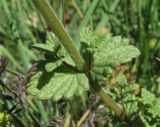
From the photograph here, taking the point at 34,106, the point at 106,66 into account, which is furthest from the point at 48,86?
the point at 34,106

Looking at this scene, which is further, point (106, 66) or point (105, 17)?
point (105, 17)

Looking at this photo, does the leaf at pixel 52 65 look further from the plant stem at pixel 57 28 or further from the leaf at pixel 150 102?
the leaf at pixel 150 102

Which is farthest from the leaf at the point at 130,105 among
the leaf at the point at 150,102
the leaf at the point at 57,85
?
the leaf at the point at 57,85

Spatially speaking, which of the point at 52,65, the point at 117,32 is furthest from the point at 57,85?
the point at 117,32

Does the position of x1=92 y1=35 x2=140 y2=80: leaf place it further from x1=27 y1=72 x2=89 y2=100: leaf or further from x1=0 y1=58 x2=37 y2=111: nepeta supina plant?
x1=0 y1=58 x2=37 y2=111: nepeta supina plant

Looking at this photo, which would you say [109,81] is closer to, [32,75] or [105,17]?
[105,17]

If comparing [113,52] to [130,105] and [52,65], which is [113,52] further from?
[130,105]
